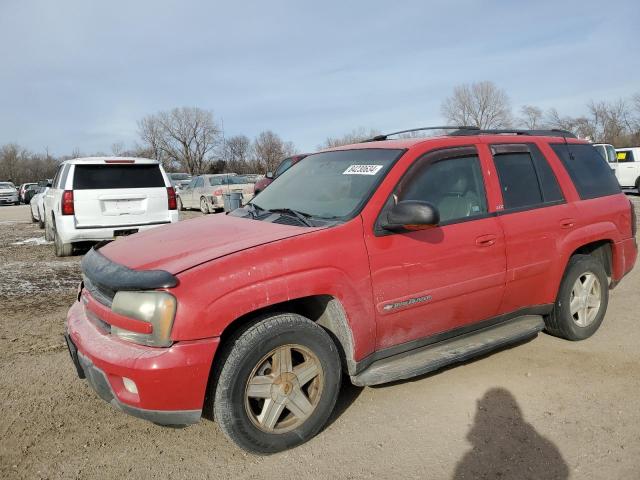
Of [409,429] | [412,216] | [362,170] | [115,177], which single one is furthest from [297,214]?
[115,177]

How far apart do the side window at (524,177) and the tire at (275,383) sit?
6.23ft

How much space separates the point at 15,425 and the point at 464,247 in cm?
313

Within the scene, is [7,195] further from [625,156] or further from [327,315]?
[327,315]

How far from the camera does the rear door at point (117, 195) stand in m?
7.58

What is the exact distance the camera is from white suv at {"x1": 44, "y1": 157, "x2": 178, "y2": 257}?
7.55 m

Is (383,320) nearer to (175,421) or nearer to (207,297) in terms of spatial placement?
(207,297)

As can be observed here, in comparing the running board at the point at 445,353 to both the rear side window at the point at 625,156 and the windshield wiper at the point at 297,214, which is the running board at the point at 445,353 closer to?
the windshield wiper at the point at 297,214

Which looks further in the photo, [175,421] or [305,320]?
[305,320]

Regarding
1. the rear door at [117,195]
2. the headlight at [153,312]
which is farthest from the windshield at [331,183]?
the rear door at [117,195]

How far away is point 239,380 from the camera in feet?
8.34

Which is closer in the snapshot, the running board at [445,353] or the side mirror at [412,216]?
the side mirror at [412,216]

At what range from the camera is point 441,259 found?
10.5 feet

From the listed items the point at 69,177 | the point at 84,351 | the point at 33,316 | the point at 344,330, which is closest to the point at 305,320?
the point at 344,330

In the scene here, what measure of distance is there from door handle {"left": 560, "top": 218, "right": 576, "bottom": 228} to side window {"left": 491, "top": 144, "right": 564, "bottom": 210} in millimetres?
170
